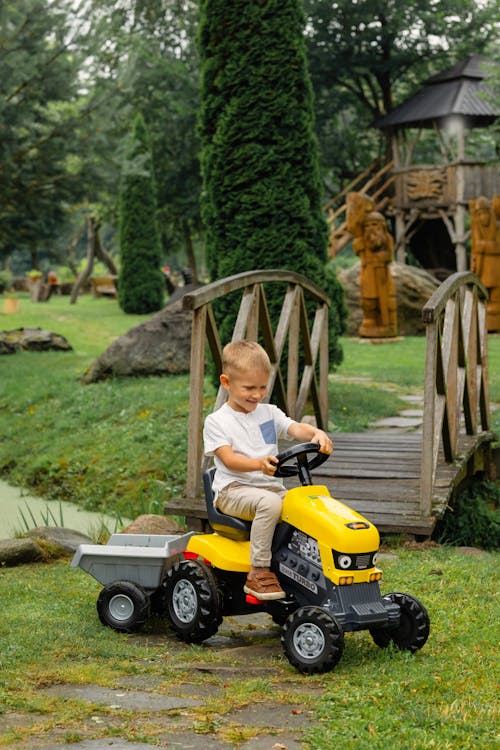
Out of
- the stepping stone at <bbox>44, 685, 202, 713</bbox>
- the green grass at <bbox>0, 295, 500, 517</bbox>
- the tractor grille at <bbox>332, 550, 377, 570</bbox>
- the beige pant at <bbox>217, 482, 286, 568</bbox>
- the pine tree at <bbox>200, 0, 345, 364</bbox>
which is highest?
the pine tree at <bbox>200, 0, 345, 364</bbox>

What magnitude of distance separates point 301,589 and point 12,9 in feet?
41.2

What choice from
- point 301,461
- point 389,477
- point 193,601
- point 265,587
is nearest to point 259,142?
point 389,477

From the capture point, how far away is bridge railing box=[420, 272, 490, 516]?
20.2ft

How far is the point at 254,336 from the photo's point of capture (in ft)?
23.2

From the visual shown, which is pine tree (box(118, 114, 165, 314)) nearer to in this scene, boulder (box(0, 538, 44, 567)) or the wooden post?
the wooden post

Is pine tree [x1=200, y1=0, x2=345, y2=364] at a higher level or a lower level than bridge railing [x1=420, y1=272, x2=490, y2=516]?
higher

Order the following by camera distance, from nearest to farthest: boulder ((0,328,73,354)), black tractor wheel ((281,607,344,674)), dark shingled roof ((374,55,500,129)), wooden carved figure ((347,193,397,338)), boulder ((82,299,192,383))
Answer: black tractor wheel ((281,607,344,674))
boulder ((82,299,192,383))
wooden carved figure ((347,193,397,338))
boulder ((0,328,73,354))
dark shingled roof ((374,55,500,129))

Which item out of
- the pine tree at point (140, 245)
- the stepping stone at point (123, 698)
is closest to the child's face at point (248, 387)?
the stepping stone at point (123, 698)

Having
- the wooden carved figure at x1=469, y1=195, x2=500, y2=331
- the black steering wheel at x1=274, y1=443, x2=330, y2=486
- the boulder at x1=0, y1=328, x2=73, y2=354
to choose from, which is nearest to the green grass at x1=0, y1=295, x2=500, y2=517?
the boulder at x1=0, y1=328, x2=73, y2=354

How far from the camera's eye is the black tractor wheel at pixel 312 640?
12.6 ft

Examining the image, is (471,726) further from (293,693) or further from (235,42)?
(235,42)

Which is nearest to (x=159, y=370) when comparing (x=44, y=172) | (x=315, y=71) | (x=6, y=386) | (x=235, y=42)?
(x=6, y=386)

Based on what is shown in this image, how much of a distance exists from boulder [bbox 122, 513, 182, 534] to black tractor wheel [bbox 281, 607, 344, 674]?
266 centimetres

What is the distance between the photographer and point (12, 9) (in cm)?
1456
